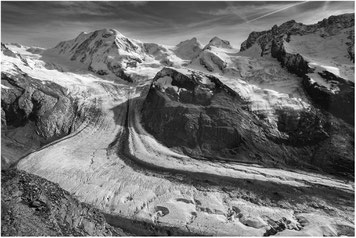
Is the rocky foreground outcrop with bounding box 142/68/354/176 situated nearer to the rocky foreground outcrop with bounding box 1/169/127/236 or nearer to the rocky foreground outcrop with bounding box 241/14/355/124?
the rocky foreground outcrop with bounding box 241/14/355/124

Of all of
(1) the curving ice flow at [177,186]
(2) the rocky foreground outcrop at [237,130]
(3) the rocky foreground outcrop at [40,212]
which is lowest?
(1) the curving ice flow at [177,186]

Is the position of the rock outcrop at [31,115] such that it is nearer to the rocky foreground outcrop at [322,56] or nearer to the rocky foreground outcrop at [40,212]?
the rocky foreground outcrop at [40,212]

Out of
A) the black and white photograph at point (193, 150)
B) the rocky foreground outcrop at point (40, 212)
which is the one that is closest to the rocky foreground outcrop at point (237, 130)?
the black and white photograph at point (193, 150)

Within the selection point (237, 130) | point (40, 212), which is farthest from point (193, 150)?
point (40, 212)

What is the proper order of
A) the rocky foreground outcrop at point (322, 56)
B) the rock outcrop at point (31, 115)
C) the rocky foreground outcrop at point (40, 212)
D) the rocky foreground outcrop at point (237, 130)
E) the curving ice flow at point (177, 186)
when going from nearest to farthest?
1. the rocky foreground outcrop at point (40, 212)
2. the curving ice flow at point (177, 186)
3. the rocky foreground outcrop at point (237, 130)
4. the rock outcrop at point (31, 115)
5. the rocky foreground outcrop at point (322, 56)

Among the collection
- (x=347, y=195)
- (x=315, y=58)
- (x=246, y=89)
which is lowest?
(x=347, y=195)

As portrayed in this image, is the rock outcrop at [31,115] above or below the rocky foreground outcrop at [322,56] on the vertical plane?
below

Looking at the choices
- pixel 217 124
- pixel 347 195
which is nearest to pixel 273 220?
pixel 347 195

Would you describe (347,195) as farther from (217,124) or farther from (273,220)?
(217,124)
